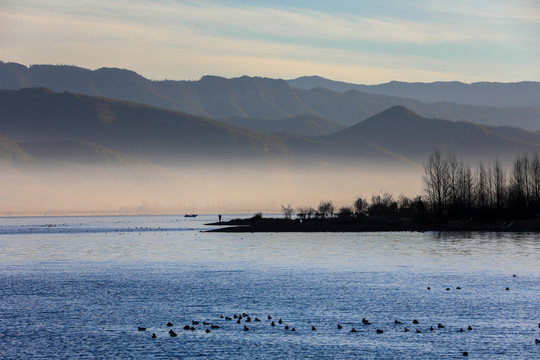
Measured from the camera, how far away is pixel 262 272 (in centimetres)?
9212

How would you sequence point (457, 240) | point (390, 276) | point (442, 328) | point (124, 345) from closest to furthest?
1. point (124, 345)
2. point (442, 328)
3. point (390, 276)
4. point (457, 240)

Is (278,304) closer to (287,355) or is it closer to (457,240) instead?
(287,355)

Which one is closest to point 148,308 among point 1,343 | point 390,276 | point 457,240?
point 1,343

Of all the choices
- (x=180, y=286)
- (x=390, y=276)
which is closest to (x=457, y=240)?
(x=390, y=276)

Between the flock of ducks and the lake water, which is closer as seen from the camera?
the lake water

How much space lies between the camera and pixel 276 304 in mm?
64938

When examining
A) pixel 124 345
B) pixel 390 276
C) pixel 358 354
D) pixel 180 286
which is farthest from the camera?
pixel 390 276

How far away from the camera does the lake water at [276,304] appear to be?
48281 millimetres

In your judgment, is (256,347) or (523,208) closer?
(256,347)

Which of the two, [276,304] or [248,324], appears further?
[276,304]

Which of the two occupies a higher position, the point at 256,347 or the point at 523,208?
the point at 523,208

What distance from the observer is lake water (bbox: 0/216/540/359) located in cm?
4828

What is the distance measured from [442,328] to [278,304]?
16369 millimetres

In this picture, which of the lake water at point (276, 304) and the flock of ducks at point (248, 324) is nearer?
the lake water at point (276, 304)
